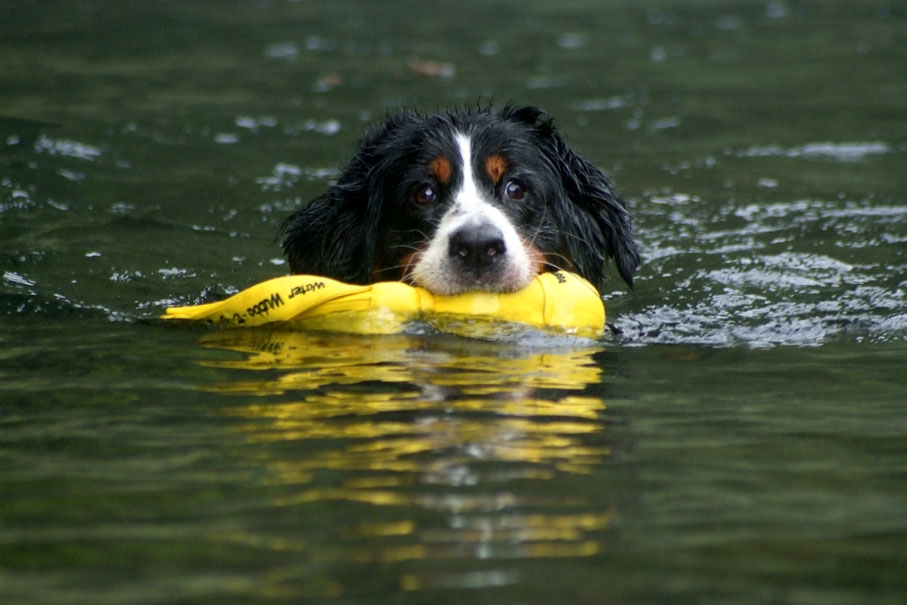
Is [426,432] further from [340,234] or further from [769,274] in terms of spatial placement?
[769,274]

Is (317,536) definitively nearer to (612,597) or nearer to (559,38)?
(612,597)

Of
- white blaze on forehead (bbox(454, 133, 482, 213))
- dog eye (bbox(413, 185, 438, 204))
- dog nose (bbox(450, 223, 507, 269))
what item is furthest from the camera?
dog eye (bbox(413, 185, 438, 204))

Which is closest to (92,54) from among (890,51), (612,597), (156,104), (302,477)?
(156,104)

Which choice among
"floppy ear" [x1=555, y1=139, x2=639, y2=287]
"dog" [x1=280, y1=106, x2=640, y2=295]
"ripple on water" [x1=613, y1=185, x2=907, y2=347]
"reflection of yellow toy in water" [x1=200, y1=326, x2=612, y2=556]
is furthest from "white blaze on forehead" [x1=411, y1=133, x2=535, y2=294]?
"floppy ear" [x1=555, y1=139, x2=639, y2=287]

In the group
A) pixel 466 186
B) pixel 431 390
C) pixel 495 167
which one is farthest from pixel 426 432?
pixel 495 167

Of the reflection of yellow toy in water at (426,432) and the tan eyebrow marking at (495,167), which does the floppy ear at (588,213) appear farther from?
the reflection of yellow toy in water at (426,432)

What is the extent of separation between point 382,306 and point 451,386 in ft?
2.43

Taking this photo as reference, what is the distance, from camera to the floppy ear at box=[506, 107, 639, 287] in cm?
590

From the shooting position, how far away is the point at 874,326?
562cm

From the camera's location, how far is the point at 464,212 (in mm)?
5246

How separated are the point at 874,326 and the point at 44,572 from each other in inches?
156

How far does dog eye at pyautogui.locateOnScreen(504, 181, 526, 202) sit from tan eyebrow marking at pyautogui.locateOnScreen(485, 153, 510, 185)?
→ 52 mm

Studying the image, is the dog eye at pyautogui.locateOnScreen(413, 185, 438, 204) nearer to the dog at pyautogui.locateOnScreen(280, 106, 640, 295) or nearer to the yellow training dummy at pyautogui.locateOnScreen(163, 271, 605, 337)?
the dog at pyautogui.locateOnScreen(280, 106, 640, 295)

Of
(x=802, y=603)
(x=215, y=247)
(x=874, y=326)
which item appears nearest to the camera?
(x=802, y=603)
